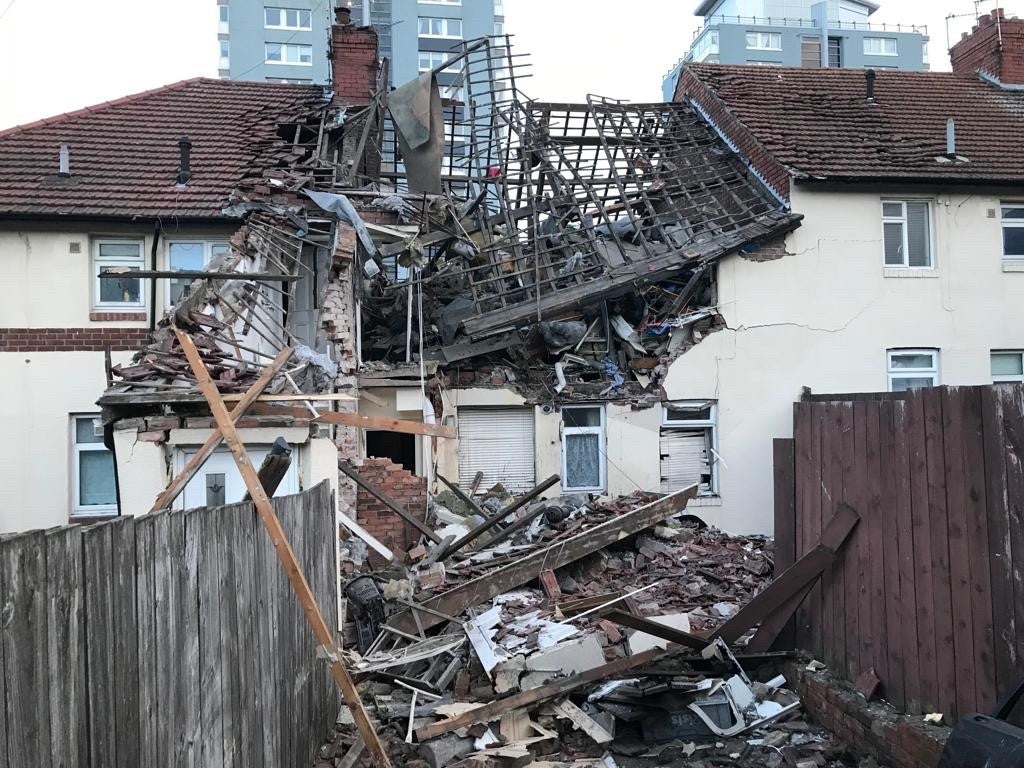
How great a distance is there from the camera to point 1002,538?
521 centimetres

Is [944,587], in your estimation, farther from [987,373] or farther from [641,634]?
[987,373]

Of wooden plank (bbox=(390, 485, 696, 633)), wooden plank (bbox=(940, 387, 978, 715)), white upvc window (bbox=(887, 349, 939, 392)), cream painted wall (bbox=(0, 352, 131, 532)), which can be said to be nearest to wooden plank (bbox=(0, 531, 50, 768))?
wooden plank (bbox=(940, 387, 978, 715))

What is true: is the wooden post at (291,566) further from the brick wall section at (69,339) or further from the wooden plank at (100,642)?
the brick wall section at (69,339)

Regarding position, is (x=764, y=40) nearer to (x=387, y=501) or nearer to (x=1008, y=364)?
(x=1008, y=364)

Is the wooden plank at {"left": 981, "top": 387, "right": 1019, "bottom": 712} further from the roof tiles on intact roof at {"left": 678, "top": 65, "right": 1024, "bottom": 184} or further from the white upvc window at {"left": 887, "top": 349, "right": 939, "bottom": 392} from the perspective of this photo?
the white upvc window at {"left": 887, "top": 349, "right": 939, "bottom": 392}

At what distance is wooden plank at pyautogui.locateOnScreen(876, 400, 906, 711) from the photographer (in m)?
6.16

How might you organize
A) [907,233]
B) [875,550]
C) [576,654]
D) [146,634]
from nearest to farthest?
[146,634] < [875,550] < [576,654] < [907,233]

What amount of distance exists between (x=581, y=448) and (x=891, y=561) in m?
9.40

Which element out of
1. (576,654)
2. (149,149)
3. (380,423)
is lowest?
(576,654)

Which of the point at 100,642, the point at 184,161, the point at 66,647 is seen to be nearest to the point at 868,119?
the point at 184,161

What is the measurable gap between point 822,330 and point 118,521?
1447 centimetres

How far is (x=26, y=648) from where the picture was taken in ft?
7.79

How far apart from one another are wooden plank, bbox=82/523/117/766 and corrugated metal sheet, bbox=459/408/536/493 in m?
12.6

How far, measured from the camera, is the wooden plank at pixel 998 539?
5113 millimetres
